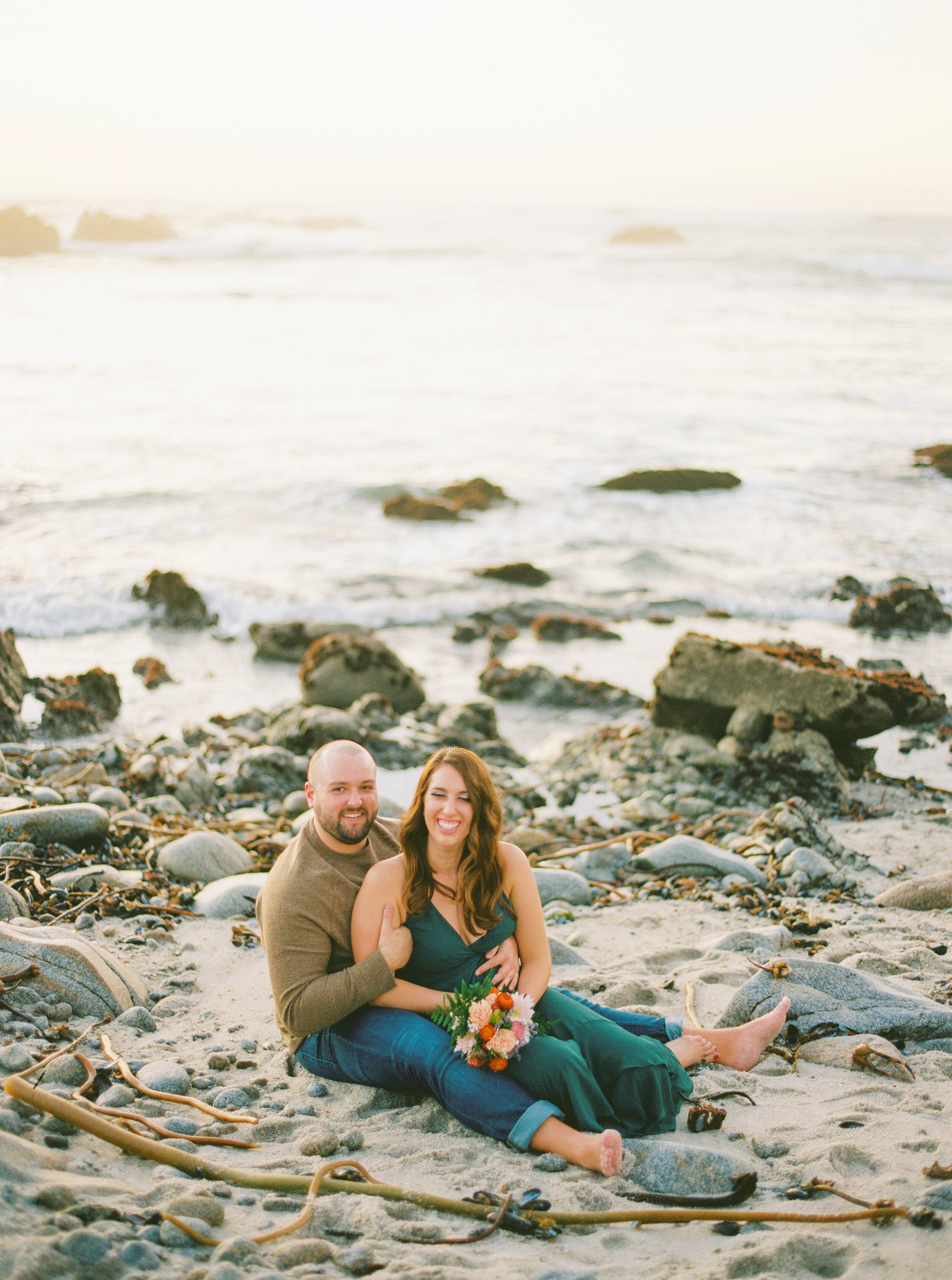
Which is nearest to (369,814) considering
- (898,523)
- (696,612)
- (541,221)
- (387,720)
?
(387,720)

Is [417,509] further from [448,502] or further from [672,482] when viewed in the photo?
[672,482]

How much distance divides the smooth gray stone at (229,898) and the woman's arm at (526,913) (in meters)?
2.07

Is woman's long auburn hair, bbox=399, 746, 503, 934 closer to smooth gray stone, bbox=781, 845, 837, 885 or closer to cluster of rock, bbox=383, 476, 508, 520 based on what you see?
smooth gray stone, bbox=781, 845, 837, 885

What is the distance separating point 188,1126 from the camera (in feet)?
11.1

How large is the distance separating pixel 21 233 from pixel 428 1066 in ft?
69.3

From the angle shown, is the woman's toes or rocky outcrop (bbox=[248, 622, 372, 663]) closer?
the woman's toes

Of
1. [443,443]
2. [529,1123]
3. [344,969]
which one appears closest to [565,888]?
[344,969]

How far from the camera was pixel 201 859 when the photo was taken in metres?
6.01

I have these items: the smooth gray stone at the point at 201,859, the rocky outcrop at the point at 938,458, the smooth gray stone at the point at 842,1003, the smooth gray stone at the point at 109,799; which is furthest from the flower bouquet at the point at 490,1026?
the rocky outcrop at the point at 938,458

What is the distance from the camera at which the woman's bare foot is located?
4.00 meters

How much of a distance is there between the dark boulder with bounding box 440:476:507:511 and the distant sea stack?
5410cm

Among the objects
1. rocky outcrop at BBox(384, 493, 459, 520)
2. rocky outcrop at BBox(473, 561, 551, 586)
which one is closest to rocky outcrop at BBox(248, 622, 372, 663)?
rocky outcrop at BBox(473, 561, 551, 586)

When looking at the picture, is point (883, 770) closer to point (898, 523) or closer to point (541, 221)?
point (898, 523)

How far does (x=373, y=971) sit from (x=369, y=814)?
22.2 inches
